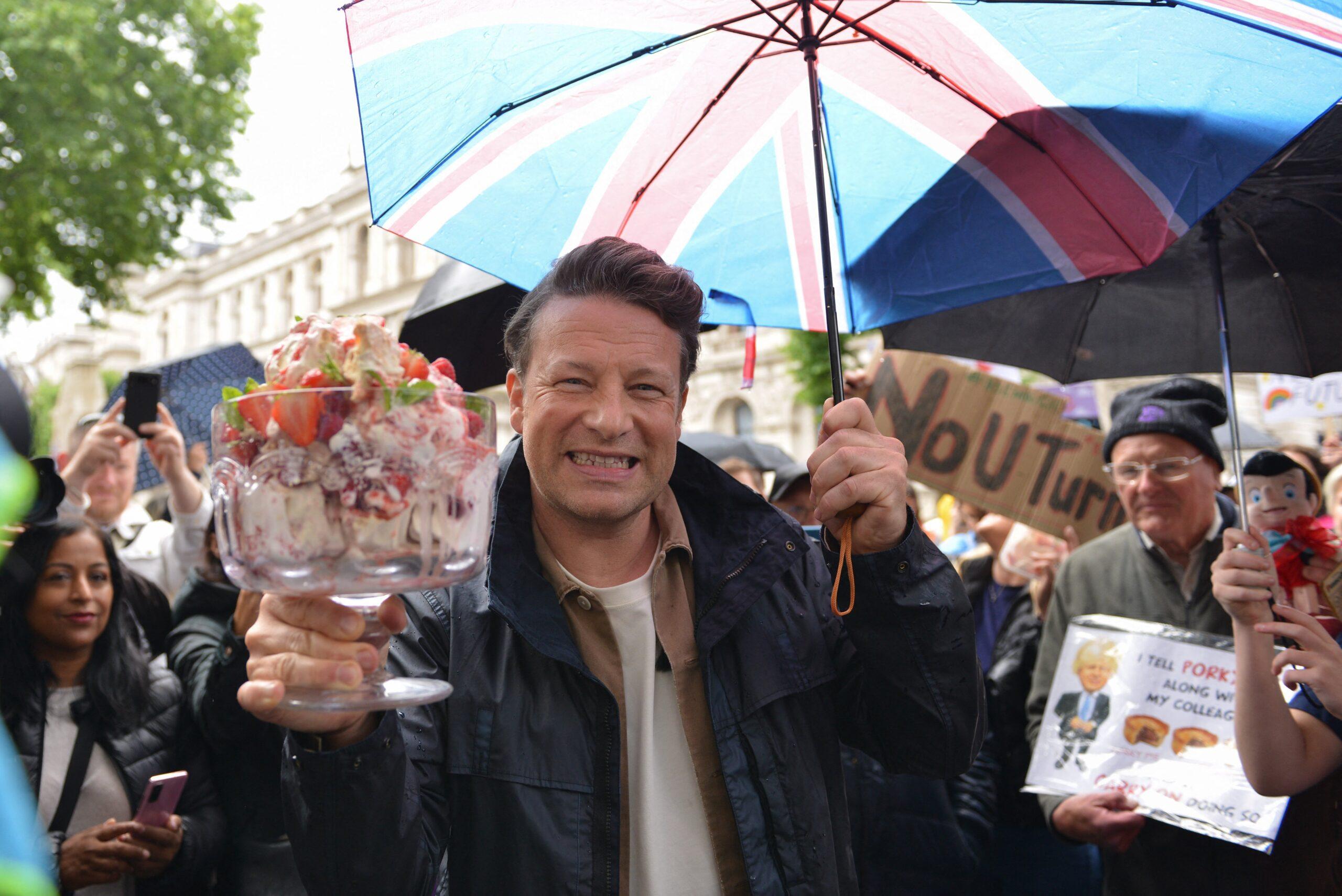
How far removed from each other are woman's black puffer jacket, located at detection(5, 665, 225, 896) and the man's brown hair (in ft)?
6.07

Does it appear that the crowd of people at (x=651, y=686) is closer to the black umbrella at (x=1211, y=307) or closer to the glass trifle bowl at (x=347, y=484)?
the glass trifle bowl at (x=347, y=484)

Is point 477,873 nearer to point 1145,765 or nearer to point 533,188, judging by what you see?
point 533,188

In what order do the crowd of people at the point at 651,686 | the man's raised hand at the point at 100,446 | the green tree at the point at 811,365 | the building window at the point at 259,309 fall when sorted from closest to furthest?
1. the crowd of people at the point at 651,686
2. the man's raised hand at the point at 100,446
3. the green tree at the point at 811,365
4. the building window at the point at 259,309

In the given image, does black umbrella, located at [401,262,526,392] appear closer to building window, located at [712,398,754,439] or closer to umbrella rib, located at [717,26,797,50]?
umbrella rib, located at [717,26,797,50]

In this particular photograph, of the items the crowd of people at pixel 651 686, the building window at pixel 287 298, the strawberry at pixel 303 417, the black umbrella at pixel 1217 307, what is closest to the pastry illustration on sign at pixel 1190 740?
the crowd of people at pixel 651 686

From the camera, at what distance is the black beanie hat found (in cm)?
296

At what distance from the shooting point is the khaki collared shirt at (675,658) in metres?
1.69

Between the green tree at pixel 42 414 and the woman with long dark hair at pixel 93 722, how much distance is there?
39 cm

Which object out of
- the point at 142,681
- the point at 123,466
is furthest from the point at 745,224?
the point at 123,466

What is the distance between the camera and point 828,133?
236 cm

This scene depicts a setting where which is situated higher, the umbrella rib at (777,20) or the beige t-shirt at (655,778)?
the umbrella rib at (777,20)

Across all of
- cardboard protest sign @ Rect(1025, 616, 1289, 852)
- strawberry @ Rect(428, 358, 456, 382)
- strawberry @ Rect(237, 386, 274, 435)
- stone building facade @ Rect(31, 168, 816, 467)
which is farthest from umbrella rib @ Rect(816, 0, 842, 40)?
stone building facade @ Rect(31, 168, 816, 467)

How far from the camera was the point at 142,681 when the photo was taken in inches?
118

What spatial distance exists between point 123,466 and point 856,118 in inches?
Answer: 160
